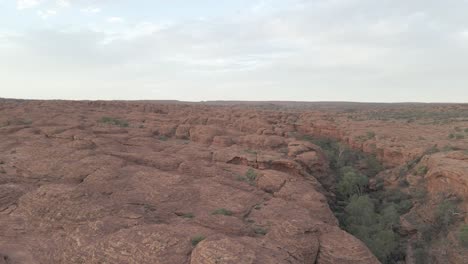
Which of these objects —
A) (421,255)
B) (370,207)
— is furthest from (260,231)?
(370,207)

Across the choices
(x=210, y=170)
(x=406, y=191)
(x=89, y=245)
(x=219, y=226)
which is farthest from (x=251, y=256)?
(x=406, y=191)

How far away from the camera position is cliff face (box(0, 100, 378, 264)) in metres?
9.32

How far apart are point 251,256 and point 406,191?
17.3m

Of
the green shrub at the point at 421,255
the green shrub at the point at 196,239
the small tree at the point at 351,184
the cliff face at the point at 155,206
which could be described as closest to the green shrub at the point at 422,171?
the small tree at the point at 351,184

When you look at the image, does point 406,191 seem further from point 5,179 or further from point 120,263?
point 5,179

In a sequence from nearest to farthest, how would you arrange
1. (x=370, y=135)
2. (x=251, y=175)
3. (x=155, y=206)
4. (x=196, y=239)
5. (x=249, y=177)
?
(x=196, y=239), (x=155, y=206), (x=249, y=177), (x=251, y=175), (x=370, y=135)

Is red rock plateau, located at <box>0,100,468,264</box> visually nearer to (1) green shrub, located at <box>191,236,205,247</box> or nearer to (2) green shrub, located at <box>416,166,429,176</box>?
(1) green shrub, located at <box>191,236,205,247</box>

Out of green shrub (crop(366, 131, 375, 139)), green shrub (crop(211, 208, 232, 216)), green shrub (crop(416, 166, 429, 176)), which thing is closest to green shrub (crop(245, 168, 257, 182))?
green shrub (crop(211, 208, 232, 216))

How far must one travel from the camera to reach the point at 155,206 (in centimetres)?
1297

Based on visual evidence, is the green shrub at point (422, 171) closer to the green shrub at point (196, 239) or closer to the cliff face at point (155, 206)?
the cliff face at point (155, 206)

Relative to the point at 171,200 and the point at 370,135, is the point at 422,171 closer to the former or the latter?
the point at 370,135

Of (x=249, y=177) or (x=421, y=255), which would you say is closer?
(x=421, y=255)

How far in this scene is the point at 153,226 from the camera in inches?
404

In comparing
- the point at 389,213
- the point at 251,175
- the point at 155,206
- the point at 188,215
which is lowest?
the point at 389,213
